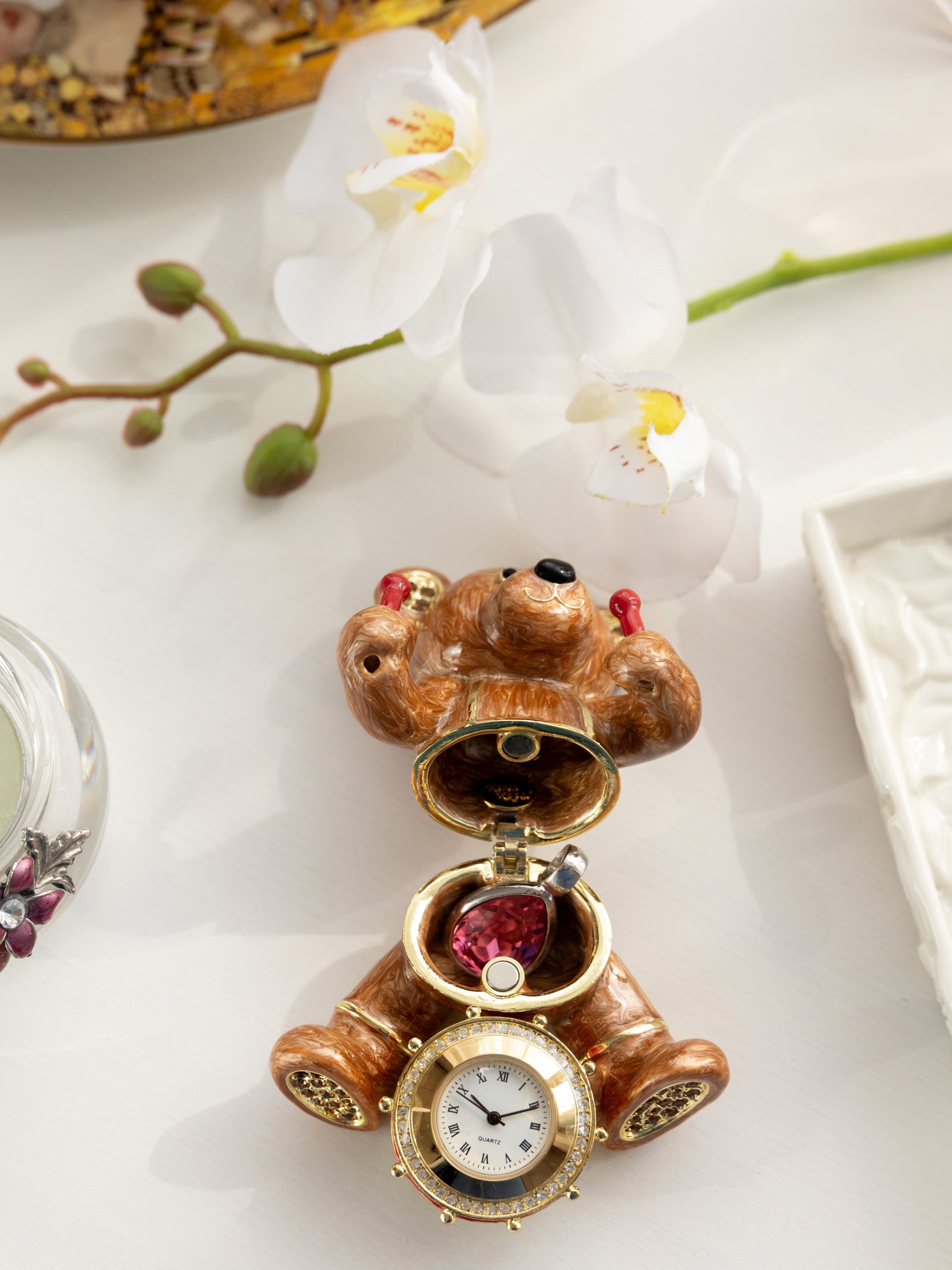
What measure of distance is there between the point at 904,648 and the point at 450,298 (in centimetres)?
37

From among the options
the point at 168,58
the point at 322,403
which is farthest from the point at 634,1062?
the point at 168,58

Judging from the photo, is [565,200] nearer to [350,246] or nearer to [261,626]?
[350,246]

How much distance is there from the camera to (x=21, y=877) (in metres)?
0.61

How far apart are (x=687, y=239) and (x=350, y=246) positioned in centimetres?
25

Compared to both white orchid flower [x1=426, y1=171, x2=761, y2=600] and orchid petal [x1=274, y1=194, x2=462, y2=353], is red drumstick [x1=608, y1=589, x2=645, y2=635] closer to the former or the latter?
white orchid flower [x1=426, y1=171, x2=761, y2=600]

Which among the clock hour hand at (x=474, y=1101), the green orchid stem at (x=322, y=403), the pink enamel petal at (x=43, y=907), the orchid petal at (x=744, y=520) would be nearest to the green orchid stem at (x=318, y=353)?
the green orchid stem at (x=322, y=403)

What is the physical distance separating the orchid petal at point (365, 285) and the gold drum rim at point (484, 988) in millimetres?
A: 329

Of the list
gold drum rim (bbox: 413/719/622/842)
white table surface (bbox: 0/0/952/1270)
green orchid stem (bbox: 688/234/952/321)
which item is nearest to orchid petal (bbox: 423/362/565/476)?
white table surface (bbox: 0/0/952/1270)

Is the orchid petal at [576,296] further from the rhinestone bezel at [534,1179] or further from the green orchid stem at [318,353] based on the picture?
the rhinestone bezel at [534,1179]

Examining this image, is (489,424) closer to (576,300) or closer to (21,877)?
(576,300)

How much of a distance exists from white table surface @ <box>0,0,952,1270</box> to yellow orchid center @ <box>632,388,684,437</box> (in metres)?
0.15

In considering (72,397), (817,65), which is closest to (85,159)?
(72,397)

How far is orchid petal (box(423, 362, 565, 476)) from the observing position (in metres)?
0.74

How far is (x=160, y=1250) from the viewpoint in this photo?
625 mm
